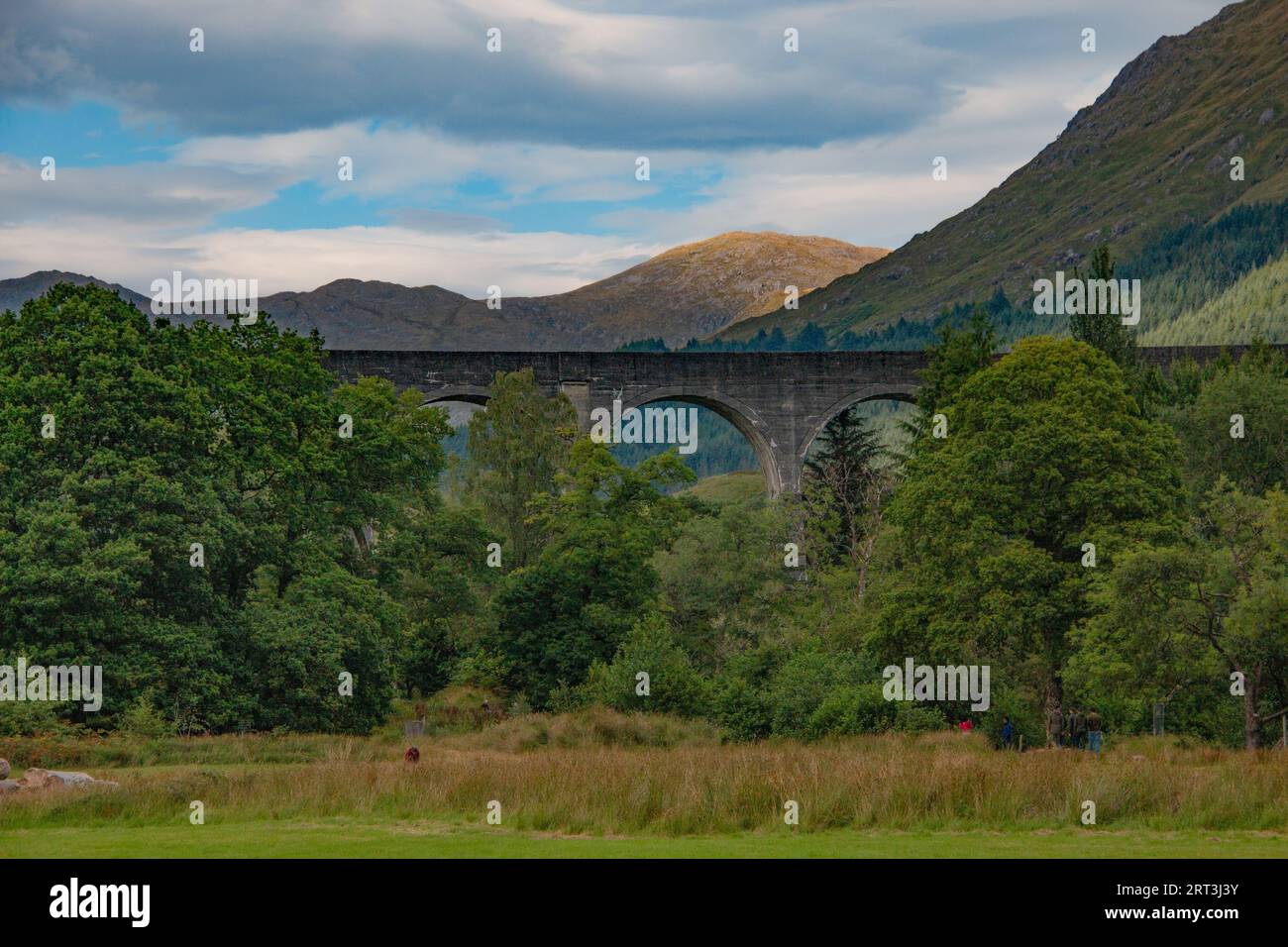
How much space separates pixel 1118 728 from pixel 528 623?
60.7 feet

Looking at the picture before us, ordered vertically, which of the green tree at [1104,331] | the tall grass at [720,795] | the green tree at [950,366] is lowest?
the tall grass at [720,795]

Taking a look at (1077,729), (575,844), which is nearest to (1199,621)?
(1077,729)

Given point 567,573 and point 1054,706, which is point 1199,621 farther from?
point 567,573

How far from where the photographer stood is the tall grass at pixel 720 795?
60.2ft

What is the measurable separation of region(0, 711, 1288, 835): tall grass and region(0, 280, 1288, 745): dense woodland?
38.8 ft

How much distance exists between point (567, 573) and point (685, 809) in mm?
30228

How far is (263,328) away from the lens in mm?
45219

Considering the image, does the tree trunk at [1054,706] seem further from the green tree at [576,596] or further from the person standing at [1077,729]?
the green tree at [576,596]

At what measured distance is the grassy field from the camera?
15.9 m

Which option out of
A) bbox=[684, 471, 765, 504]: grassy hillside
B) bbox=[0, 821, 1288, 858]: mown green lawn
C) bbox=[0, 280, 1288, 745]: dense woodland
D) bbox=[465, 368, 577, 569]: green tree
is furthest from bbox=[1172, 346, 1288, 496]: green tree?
bbox=[684, 471, 765, 504]: grassy hillside

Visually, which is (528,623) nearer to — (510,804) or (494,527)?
(494,527)

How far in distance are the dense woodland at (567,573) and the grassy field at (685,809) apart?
12.0m

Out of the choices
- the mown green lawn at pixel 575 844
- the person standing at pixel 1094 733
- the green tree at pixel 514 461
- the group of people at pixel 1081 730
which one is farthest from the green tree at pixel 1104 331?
the mown green lawn at pixel 575 844

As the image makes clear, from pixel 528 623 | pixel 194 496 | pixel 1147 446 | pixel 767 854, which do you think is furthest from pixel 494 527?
pixel 767 854
